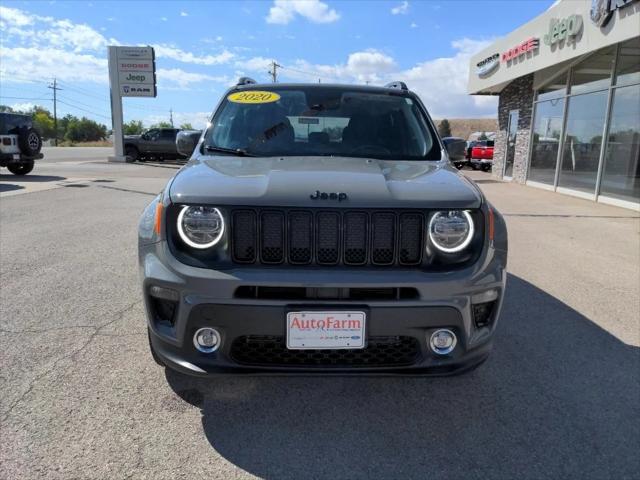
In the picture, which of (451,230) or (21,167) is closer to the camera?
(451,230)

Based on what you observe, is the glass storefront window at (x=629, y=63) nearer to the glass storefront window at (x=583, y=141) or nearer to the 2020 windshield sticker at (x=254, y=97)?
the glass storefront window at (x=583, y=141)

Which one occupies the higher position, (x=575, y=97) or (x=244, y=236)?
(x=575, y=97)

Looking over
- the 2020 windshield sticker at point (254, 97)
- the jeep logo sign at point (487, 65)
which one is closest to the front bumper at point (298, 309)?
the 2020 windshield sticker at point (254, 97)

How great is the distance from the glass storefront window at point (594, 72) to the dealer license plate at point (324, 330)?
12558 millimetres

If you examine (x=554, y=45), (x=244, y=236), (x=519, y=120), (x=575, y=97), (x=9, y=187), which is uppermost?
(x=554, y=45)

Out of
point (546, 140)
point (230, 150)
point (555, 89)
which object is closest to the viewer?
point (230, 150)

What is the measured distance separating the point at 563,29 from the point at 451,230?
13145 millimetres

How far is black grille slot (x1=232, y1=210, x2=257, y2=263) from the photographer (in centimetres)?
228

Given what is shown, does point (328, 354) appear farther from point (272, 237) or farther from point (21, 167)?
point (21, 167)

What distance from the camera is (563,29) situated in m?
12.9

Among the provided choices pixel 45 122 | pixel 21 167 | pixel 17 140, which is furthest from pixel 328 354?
pixel 45 122

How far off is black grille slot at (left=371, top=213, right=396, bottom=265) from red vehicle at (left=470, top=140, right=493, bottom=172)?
77.0ft

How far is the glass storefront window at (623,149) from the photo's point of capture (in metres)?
11.1

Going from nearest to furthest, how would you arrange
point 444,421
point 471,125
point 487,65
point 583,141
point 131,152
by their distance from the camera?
point 444,421 < point 583,141 < point 487,65 < point 131,152 < point 471,125
